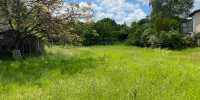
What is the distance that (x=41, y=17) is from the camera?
19.1 ft

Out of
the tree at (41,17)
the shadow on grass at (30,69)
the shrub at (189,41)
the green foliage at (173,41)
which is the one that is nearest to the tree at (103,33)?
the green foliage at (173,41)

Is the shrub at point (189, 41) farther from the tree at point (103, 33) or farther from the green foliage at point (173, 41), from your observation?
the tree at point (103, 33)

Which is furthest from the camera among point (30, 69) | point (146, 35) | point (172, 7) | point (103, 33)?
point (103, 33)

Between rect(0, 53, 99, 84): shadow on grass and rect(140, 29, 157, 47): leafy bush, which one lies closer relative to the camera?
rect(0, 53, 99, 84): shadow on grass

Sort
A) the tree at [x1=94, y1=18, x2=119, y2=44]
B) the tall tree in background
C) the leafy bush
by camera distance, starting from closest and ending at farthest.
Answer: the tall tree in background → the leafy bush → the tree at [x1=94, y1=18, x2=119, y2=44]

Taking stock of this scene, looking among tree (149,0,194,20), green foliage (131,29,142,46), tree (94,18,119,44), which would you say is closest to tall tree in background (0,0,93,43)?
green foliage (131,29,142,46)

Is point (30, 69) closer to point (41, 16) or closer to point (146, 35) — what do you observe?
point (41, 16)

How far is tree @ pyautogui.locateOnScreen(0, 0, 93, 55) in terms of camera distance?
5.70 meters

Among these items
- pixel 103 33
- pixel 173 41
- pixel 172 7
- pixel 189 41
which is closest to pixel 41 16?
pixel 173 41

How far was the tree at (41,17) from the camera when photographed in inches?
225

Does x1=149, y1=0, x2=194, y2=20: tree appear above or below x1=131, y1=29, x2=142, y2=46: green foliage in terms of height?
above

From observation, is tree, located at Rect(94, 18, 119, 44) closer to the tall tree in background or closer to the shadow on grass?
the tall tree in background

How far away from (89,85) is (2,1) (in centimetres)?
578

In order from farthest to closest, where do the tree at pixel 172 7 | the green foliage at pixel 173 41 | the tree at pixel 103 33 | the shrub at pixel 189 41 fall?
the tree at pixel 103 33 < the tree at pixel 172 7 < the shrub at pixel 189 41 < the green foliage at pixel 173 41
